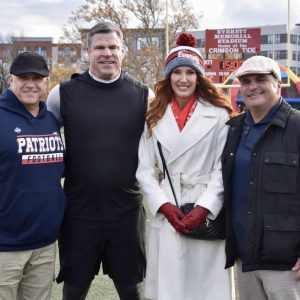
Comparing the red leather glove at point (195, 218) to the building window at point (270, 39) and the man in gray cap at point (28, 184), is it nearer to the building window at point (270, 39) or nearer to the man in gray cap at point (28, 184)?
the man in gray cap at point (28, 184)

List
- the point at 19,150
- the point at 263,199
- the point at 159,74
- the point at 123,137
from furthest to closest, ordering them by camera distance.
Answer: the point at 159,74, the point at 123,137, the point at 19,150, the point at 263,199

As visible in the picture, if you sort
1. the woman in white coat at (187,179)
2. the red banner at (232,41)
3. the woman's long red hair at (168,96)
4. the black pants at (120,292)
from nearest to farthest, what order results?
1. the woman in white coat at (187,179)
2. the woman's long red hair at (168,96)
3. the black pants at (120,292)
4. the red banner at (232,41)

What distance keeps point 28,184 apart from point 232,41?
19.4 meters

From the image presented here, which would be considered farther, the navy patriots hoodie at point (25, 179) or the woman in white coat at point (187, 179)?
the woman in white coat at point (187, 179)

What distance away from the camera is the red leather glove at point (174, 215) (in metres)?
3.44

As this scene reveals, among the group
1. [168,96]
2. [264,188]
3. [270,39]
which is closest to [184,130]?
[168,96]

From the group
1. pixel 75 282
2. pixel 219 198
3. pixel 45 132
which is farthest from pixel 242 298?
pixel 45 132

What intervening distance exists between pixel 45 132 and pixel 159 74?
26.4 m

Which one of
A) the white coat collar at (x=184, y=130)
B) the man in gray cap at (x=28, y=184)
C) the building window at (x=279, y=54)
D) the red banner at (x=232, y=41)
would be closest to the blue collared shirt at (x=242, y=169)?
the white coat collar at (x=184, y=130)

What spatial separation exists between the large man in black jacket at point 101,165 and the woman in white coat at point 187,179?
24cm

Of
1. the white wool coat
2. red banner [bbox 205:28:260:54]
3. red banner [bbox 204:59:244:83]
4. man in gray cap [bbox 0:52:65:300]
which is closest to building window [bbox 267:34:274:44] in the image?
red banner [bbox 205:28:260:54]

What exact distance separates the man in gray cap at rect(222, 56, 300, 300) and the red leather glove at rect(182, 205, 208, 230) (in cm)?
18

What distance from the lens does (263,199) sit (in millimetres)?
3084

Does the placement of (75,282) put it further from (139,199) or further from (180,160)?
(180,160)
